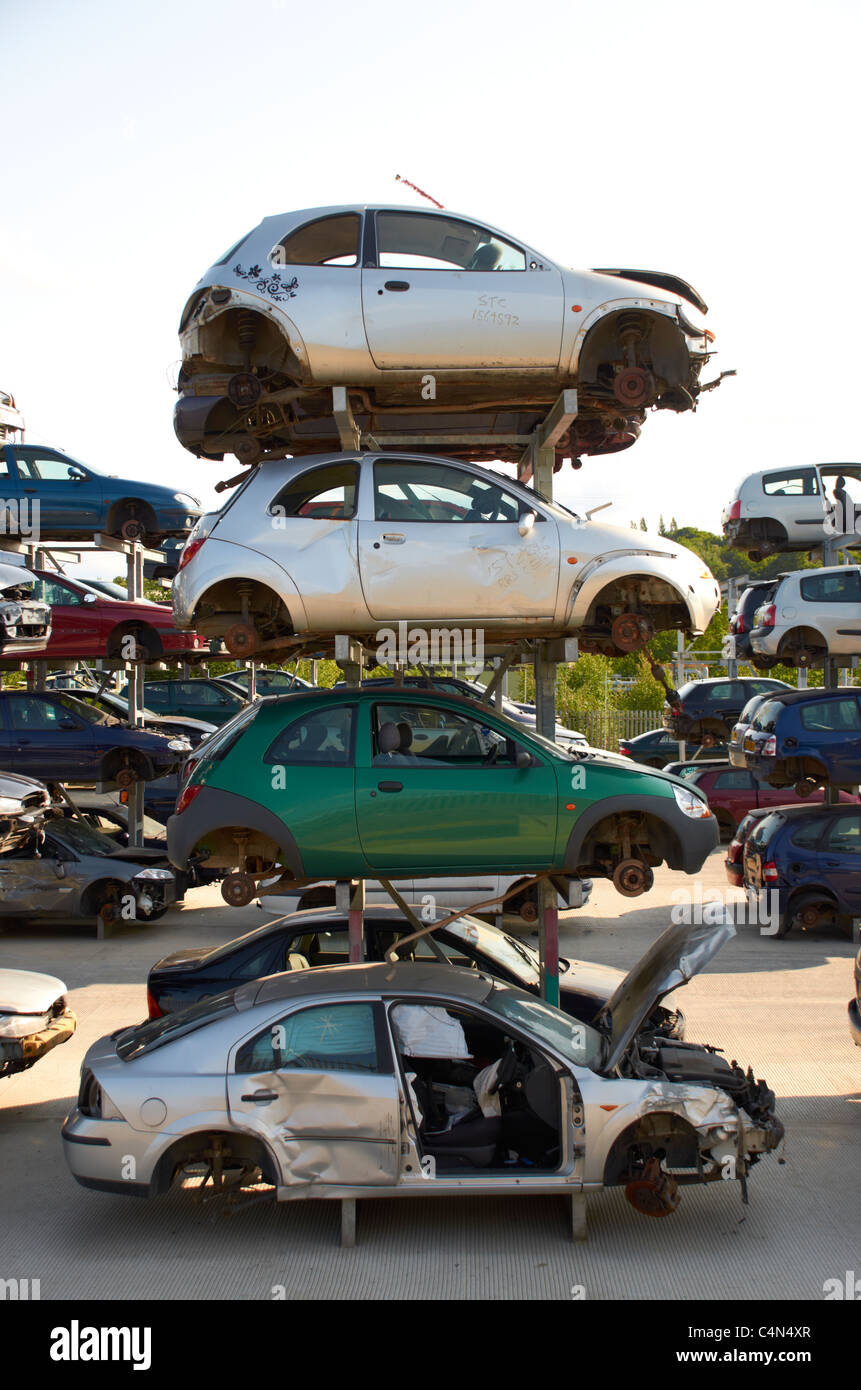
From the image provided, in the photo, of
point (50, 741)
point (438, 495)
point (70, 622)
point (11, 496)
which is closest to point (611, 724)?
point (70, 622)

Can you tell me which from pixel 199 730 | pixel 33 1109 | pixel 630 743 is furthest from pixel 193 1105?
pixel 630 743

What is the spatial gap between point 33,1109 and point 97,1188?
2.54m

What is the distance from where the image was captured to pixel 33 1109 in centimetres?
754

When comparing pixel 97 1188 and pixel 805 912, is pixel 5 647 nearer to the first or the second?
pixel 97 1188

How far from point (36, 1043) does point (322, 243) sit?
5638 millimetres

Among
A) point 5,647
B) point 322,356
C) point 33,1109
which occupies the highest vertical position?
point 322,356

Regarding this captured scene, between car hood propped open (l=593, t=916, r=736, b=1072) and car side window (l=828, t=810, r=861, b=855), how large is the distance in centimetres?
601

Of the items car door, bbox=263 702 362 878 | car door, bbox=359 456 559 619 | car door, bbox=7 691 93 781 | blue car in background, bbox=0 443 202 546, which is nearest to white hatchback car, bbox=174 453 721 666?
car door, bbox=359 456 559 619

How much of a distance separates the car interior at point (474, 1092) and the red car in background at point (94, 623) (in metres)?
9.91

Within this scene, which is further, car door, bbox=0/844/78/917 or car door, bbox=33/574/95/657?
car door, bbox=33/574/95/657

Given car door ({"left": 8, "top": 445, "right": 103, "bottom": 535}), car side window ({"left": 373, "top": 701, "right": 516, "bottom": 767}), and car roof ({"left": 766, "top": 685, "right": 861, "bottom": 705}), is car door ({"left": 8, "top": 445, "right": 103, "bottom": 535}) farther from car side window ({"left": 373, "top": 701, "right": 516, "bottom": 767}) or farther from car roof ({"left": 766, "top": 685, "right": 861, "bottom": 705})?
car side window ({"left": 373, "top": 701, "right": 516, "bottom": 767})

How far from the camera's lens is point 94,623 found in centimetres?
1466

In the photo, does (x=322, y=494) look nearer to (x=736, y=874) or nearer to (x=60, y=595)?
(x=736, y=874)

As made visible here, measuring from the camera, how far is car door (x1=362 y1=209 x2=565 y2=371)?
688 centimetres
